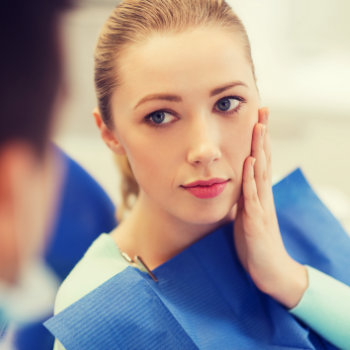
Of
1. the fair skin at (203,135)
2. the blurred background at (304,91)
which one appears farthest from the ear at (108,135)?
the blurred background at (304,91)

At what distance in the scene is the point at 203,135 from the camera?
1.85 ft

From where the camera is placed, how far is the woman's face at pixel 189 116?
560 millimetres

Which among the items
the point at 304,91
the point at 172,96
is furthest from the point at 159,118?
the point at 304,91

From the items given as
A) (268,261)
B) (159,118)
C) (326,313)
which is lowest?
(326,313)

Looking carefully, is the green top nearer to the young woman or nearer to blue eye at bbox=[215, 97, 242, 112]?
the young woman

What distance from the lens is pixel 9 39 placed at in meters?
0.25

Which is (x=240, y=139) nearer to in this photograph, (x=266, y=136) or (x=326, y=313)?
(x=266, y=136)

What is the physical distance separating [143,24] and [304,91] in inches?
30.6

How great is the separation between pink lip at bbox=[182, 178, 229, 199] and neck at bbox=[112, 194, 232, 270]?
4.7 inches

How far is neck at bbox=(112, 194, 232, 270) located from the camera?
72 centimetres

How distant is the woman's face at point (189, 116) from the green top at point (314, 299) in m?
0.13

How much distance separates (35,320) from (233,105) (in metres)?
0.40

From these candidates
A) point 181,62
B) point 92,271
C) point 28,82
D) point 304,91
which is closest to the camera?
point 28,82

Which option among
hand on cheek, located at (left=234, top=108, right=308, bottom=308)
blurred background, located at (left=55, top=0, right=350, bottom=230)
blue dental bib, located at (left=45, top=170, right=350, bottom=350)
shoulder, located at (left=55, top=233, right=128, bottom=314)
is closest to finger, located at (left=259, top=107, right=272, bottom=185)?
hand on cheek, located at (left=234, top=108, right=308, bottom=308)
